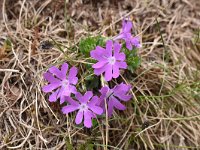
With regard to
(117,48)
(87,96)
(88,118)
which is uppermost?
(117,48)

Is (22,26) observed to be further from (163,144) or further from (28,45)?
(163,144)

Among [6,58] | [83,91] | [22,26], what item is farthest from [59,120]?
[22,26]

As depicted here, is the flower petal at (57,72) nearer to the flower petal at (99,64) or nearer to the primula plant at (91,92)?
the primula plant at (91,92)

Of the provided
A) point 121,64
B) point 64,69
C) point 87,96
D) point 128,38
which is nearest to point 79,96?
point 87,96

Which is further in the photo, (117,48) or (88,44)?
(88,44)

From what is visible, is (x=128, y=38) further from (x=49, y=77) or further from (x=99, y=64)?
(x=49, y=77)

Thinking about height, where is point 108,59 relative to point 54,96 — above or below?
above
